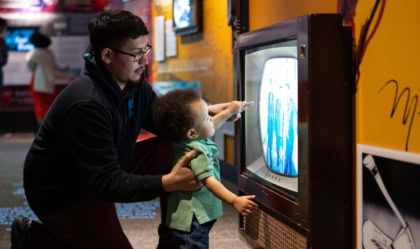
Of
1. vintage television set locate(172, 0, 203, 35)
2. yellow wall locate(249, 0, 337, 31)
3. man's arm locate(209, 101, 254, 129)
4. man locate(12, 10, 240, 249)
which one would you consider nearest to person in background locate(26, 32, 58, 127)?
vintage television set locate(172, 0, 203, 35)

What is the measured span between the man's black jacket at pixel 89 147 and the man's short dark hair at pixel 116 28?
10cm

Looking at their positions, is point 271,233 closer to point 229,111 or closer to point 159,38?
point 229,111

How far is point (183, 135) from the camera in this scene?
206 centimetres

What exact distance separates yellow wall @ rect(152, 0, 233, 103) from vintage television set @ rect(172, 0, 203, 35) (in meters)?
0.06

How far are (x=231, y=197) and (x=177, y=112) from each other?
34 centimetres

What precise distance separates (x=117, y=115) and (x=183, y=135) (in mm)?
256

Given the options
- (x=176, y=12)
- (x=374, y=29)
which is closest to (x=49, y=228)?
(x=374, y=29)

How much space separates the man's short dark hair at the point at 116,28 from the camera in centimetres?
208

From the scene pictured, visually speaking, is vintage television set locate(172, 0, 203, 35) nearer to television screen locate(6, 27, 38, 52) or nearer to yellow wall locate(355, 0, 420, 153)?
yellow wall locate(355, 0, 420, 153)

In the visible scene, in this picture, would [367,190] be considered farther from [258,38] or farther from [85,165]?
[85,165]

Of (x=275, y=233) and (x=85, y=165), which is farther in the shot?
(x=275, y=233)

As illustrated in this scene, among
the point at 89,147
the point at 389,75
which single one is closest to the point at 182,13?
the point at 89,147

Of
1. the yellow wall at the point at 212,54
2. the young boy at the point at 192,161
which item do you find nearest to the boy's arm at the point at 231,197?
the young boy at the point at 192,161

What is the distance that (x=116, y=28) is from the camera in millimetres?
2082
